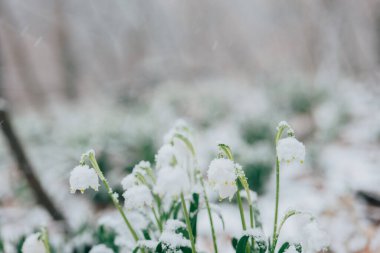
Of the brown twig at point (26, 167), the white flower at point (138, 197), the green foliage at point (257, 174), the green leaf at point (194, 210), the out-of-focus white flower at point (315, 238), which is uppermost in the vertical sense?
the green foliage at point (257, 174)

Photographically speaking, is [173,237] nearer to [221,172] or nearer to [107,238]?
[221,172]

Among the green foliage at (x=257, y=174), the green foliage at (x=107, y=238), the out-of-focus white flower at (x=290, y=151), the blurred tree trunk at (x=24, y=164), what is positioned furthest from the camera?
the green foliage at (x=257, y=174)

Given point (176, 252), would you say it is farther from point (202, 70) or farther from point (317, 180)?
point (202, 70)

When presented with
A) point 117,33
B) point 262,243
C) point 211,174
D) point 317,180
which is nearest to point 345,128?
point 317,180

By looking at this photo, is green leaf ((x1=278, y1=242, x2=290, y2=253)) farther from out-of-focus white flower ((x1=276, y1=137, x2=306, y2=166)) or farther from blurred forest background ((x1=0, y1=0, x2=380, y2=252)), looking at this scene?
blurred forest background ((x1=0, y1=0, x2=380, y2=252))

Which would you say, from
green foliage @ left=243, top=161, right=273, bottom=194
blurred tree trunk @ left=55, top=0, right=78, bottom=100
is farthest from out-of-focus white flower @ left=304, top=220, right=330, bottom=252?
blurred tree trunk @ left=55, top=0, right=78, bottom=100

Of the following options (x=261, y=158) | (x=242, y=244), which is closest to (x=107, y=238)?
(x=242, y=244)

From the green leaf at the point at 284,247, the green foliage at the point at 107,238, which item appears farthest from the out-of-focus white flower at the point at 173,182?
the green foliage at the point at 107,238

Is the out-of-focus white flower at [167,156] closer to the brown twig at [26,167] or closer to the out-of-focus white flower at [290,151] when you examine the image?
the out-of-focus white flower at [290,151]
